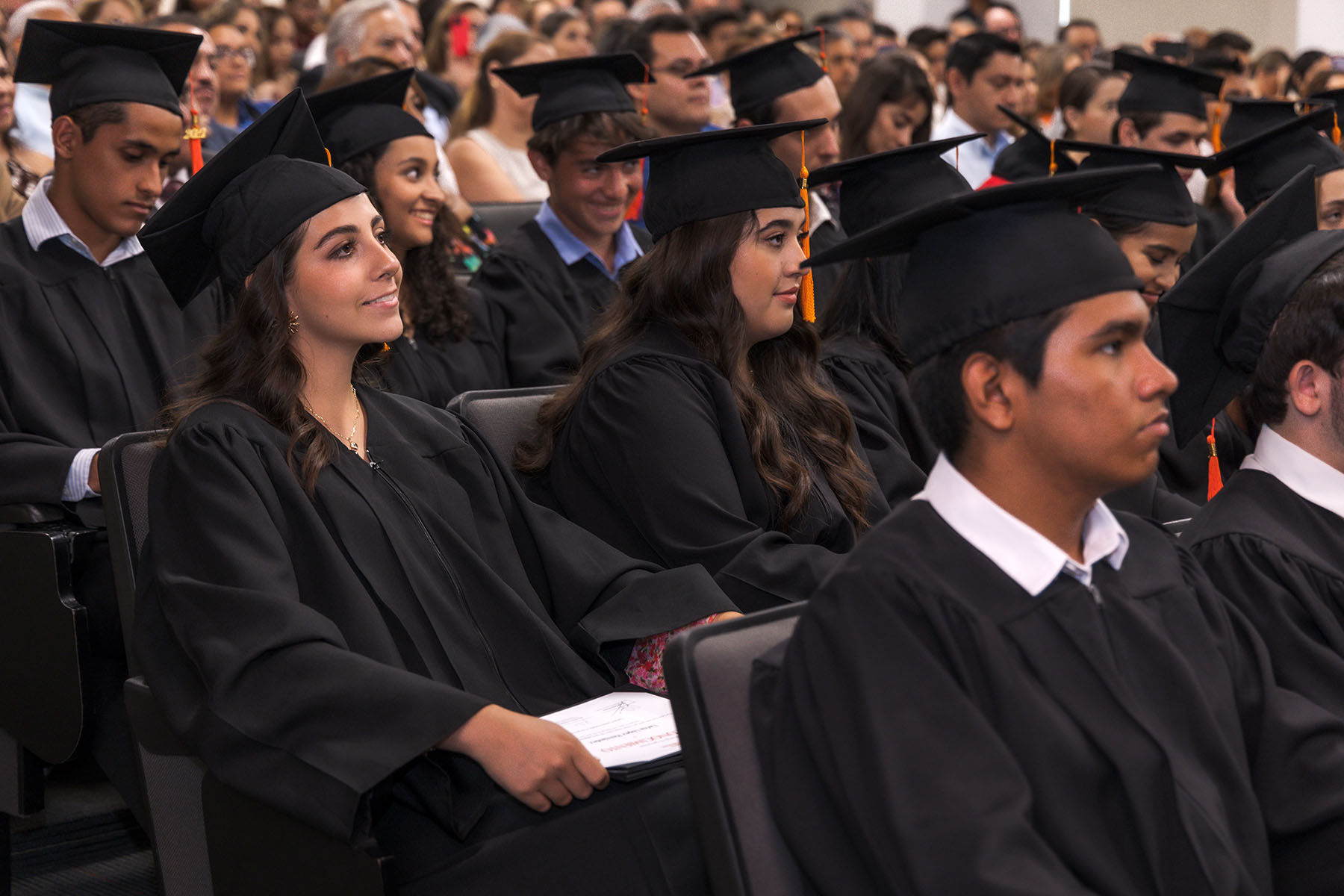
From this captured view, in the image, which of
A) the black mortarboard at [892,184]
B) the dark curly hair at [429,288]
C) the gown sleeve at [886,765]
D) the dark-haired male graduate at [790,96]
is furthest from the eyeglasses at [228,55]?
the gown sleeve at [886,765]

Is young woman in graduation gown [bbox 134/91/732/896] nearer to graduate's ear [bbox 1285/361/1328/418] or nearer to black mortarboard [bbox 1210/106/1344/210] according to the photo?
graduate's ear [bbox 1285/361/1328/418]

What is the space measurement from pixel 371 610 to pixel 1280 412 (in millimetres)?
1524

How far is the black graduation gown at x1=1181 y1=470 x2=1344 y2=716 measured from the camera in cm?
202

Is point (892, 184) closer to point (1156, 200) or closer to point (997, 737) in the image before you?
point (1156, 200)

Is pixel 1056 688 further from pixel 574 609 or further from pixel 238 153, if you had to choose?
pixel 238 153

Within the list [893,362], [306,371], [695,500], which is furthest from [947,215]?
[893,362]

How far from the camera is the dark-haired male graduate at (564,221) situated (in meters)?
4.73

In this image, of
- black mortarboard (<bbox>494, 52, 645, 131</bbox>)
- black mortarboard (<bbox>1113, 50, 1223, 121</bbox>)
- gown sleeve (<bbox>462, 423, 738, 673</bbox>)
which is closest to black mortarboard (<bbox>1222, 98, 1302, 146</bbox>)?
black mortarboard (<bbox>1113, 50, 1223, 121</bbox>)

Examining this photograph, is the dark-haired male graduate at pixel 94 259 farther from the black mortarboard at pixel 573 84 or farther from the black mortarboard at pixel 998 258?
the black mortarboard at pixel 998 258

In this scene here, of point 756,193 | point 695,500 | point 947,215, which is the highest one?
point 947,215

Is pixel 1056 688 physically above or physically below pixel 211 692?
above

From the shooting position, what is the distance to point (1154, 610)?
5.73 ft

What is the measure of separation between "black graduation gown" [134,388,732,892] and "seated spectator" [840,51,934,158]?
3996 millimetres

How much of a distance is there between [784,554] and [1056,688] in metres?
1.26
